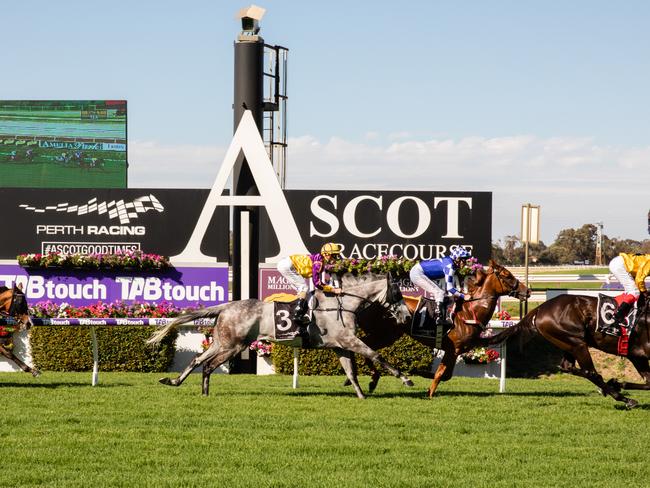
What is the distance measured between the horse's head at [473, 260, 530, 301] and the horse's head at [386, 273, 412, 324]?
89 centimetres

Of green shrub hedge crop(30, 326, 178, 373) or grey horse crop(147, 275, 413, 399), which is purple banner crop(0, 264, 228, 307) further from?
grey horse crop(147, 275, 413, 399)

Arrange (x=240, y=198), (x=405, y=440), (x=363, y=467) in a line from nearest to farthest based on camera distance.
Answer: (x=363, y=467), (x=405, y=440), (x=240, y=198)

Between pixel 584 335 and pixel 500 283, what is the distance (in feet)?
3.83

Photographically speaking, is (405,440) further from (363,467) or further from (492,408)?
(492,408)

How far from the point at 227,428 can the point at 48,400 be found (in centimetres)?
273

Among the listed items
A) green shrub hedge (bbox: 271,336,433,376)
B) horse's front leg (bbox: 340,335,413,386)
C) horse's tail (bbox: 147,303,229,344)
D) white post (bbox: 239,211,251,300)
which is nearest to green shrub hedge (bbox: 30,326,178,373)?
white post (bbox: 239,211,251,300)

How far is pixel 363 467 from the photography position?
6957mm

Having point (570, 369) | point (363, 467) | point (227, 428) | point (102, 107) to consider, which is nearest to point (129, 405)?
point (227, 428)

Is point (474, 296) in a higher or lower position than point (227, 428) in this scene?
higher

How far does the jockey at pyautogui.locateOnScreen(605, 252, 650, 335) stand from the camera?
10336mm

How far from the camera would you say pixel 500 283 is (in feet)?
37.4

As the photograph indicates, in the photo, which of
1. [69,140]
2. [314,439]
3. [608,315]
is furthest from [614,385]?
[69,140]

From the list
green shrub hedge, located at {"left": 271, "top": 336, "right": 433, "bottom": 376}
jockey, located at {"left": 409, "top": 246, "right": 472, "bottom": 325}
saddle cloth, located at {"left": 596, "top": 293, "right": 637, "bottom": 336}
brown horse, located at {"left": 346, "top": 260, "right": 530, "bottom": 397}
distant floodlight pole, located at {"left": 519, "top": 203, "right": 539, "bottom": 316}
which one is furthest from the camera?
distant floodlight pole, located at {"left": 519, "top": 203, "right": 539, "bottom": 316}

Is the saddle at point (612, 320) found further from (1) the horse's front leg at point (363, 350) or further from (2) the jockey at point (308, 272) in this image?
(2) the jockey at point (308, 272)
